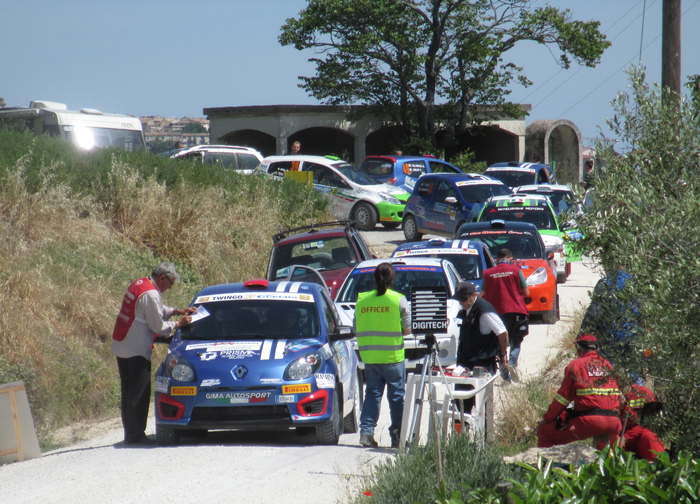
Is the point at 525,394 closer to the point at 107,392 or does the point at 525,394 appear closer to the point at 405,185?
the point at 107,392

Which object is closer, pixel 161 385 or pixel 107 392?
pixel 161 385

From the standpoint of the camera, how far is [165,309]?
8.84 m

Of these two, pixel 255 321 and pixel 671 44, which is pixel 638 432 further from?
pixel 671 44

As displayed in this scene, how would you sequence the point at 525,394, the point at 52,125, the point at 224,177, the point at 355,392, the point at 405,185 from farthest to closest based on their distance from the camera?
1. the point at 405,185
2. the point at 52,125
3. the point at 224,177
4. the point at 355,392
5. the point at 525,394

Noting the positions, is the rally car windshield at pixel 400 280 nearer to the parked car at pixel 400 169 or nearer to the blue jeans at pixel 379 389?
the blue jeans at pixel 379 389

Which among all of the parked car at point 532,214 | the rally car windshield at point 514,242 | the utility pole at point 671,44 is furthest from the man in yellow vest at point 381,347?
the parked car at point 532,214

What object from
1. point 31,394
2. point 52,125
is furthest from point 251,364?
point 52,125

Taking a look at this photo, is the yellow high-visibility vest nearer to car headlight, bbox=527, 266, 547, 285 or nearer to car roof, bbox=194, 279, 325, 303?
car roof, bbox=194, 279, 325, 303

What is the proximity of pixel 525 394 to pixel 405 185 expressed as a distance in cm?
1945

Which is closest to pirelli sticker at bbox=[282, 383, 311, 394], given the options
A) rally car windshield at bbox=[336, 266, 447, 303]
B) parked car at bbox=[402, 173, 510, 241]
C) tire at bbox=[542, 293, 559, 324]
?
rally car windshield at bbox=[336, 266, 447, 303]

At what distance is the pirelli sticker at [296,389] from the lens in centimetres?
801

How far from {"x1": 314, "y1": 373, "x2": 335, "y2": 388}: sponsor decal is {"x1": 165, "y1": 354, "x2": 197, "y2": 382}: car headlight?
117cm

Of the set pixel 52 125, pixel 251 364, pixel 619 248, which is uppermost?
pixel 52 125

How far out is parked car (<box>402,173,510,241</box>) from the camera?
73.6ft
